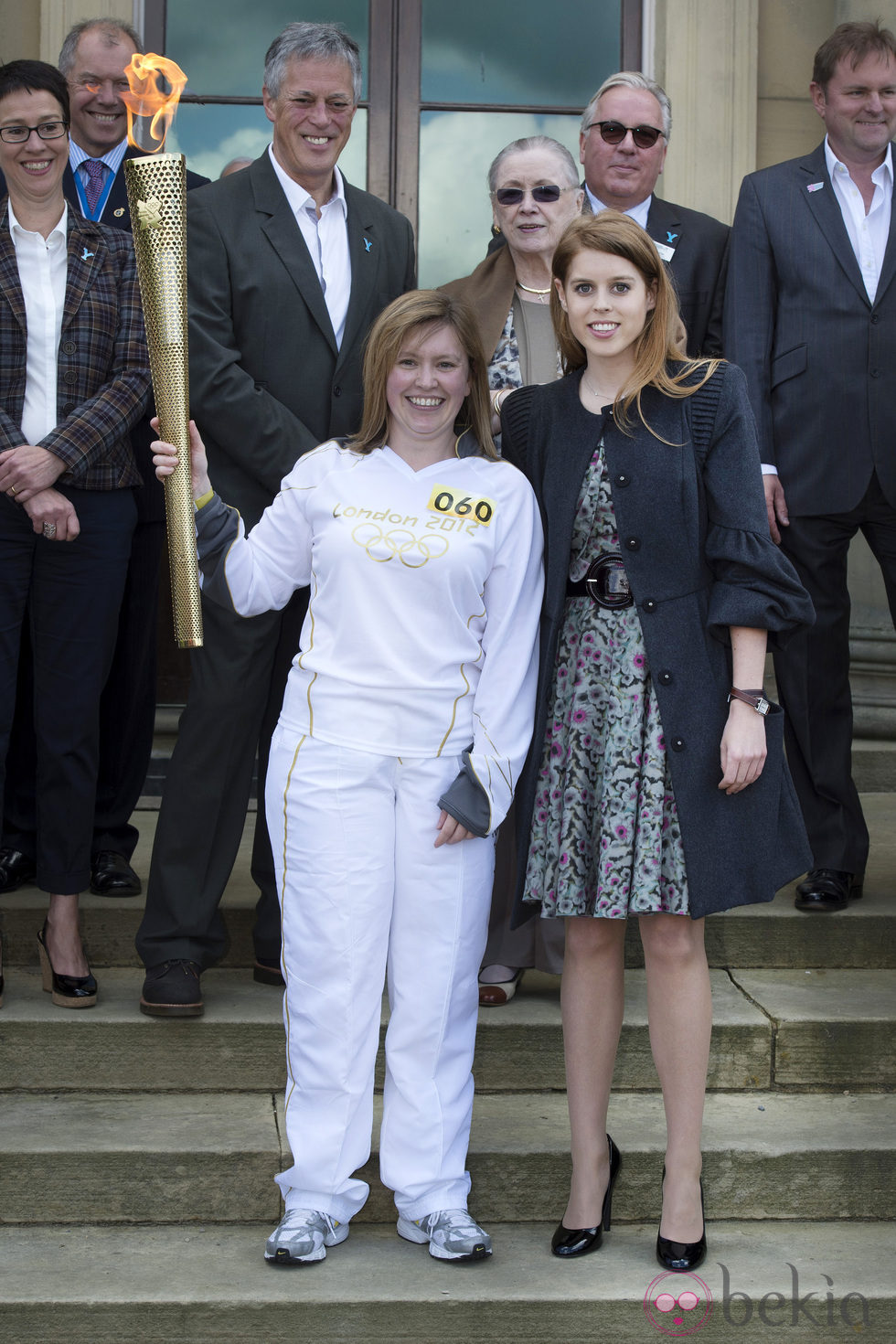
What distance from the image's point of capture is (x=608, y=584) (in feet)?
9.82

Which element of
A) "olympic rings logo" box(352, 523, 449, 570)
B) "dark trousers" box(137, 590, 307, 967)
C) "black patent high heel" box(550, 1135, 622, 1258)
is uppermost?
"olympic rings logo" box(352, 523, 449, 570)

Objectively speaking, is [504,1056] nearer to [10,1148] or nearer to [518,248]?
[10,1148]

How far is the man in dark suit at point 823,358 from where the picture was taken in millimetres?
4164

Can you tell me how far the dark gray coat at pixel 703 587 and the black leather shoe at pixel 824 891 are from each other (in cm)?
125

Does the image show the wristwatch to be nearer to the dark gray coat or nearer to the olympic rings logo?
the dark gray coat

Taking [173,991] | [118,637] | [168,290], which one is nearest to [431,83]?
[118,637]

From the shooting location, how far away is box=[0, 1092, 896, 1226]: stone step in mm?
3342

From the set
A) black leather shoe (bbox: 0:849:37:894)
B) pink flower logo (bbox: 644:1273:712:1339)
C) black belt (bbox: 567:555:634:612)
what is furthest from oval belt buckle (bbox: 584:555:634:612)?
black leather shoe (bbox: 0:849:37:894)

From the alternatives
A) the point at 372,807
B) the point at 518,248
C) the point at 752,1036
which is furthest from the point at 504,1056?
the point at 518,248

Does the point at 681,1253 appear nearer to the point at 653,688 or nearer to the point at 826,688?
the point at 653,688

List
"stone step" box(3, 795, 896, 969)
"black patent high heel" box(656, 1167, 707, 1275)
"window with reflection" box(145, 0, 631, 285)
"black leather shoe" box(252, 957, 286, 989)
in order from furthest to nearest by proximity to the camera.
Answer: "window with reflection" box(145, 0, 631, 285) → "stone step" box(3, 795, 896, 969) → "black leather shoe" box(252, 957, 286, 989) → "black patent high heel" box(656, 1167, 707, 1275)

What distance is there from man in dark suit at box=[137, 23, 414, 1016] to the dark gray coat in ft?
3.35

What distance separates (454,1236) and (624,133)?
271cm

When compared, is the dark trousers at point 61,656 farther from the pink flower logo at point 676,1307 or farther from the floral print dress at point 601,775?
the pink flower logo at point 676,1307
